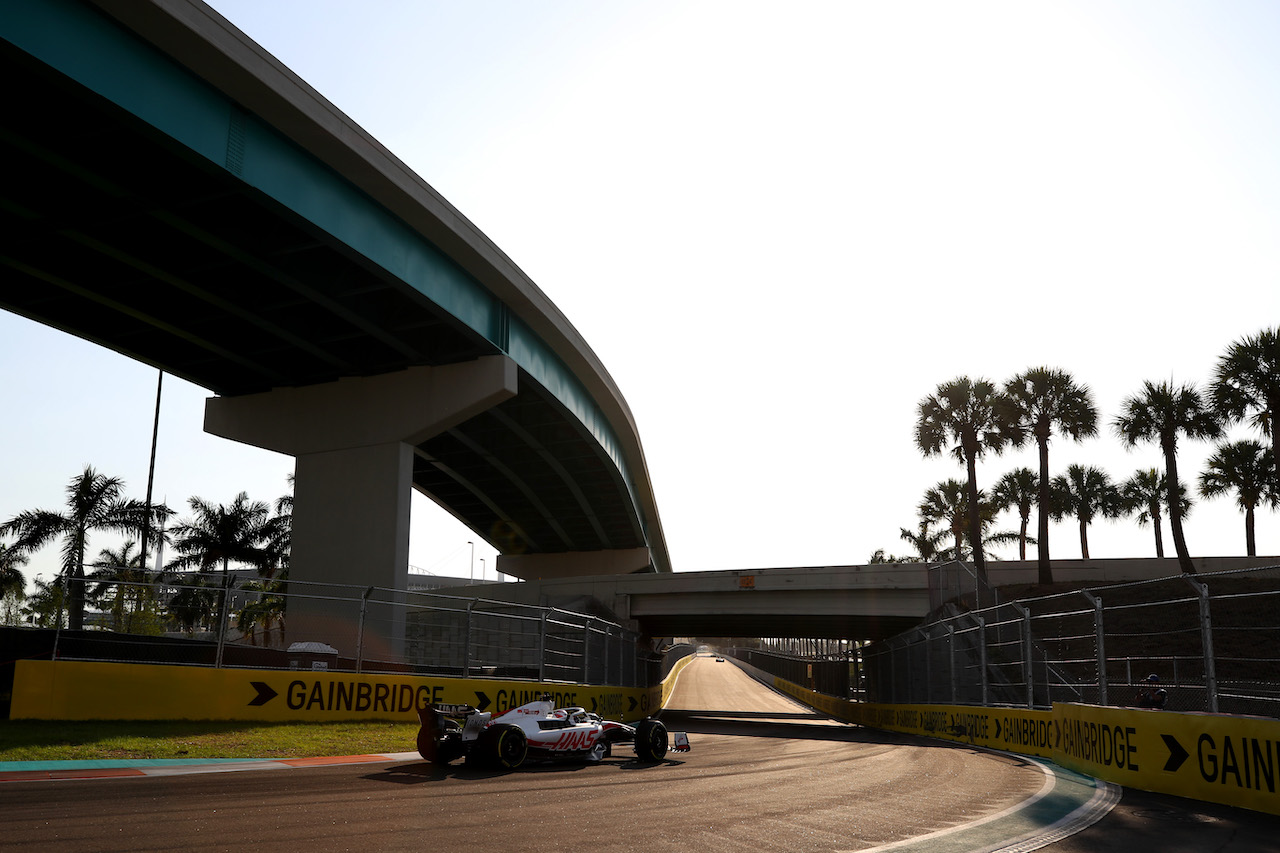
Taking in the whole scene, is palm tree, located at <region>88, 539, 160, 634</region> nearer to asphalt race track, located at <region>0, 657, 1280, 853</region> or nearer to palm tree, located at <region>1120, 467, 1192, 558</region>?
asphalt race track, located at <region>0, 657, 1280, 853</region>

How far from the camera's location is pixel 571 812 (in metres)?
9.04

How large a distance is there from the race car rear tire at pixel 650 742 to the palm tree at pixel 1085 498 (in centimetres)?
5387

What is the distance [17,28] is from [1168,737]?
18.9m

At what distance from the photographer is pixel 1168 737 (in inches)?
436

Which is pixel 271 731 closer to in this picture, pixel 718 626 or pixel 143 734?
pixel 143 734

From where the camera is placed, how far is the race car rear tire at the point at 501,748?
1352cm

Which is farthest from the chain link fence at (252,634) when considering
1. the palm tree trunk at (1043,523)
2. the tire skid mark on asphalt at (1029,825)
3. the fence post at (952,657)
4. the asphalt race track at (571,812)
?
the palm tree trunk at (1043,523)

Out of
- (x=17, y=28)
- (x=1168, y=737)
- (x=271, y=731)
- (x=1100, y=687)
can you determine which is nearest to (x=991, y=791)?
(x=1168, y=737)

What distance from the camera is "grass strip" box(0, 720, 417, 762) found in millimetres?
12635

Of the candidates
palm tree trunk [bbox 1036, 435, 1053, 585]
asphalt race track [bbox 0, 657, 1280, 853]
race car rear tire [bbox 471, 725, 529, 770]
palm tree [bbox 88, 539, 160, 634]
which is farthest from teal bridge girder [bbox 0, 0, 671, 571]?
palm tree trunk [bbox 1036, 435, 1053, 585]

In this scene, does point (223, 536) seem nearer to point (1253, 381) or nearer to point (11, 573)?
point (11, 573)

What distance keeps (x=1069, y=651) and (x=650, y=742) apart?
107 ft

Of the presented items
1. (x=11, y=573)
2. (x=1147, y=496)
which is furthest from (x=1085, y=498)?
(x=11, y=573)

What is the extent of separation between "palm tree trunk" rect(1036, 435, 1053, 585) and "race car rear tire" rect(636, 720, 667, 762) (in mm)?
31240
